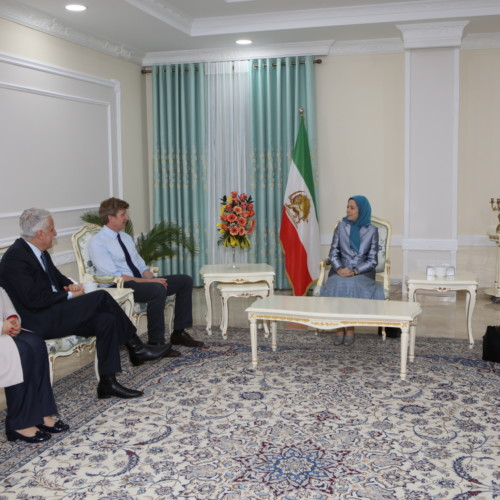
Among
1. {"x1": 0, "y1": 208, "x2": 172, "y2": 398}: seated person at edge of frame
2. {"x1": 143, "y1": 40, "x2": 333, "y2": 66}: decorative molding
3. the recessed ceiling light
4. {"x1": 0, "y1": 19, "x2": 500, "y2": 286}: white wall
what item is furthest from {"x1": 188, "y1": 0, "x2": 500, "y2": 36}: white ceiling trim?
{"x1": 0, "y1": 208, "x2": 172, "y2": 398}: seated person at edge of frame

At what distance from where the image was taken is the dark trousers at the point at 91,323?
14.6 feet

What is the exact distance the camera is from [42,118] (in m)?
6.57

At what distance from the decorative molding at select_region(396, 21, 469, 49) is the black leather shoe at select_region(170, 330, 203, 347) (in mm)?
4117

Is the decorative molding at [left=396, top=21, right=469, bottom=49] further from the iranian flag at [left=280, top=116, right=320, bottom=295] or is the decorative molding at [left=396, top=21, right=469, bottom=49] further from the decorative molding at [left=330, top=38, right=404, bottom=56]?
the iranian flag at [left=280, top=116, right=320, bottom=295]

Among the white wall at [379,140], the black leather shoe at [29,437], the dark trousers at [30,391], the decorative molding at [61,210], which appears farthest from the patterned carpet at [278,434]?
the white wall at [379,140]

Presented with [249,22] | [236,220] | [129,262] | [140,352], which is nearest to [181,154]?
[249,22]

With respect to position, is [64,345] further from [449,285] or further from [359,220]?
[449,285]

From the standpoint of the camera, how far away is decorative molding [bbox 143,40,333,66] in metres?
8.28

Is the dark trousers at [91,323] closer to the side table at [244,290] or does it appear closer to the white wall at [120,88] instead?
the side table at [244,290]

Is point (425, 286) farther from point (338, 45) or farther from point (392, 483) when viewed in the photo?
point (338, 45)

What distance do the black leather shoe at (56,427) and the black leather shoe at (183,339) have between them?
75.4 inches

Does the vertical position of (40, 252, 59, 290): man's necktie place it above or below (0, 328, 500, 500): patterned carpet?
above

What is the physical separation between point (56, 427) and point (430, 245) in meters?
5.10

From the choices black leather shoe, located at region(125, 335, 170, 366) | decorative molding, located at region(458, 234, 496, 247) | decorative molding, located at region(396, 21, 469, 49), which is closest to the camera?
black leather shoe, located at region(125, 335, 170, 366)
